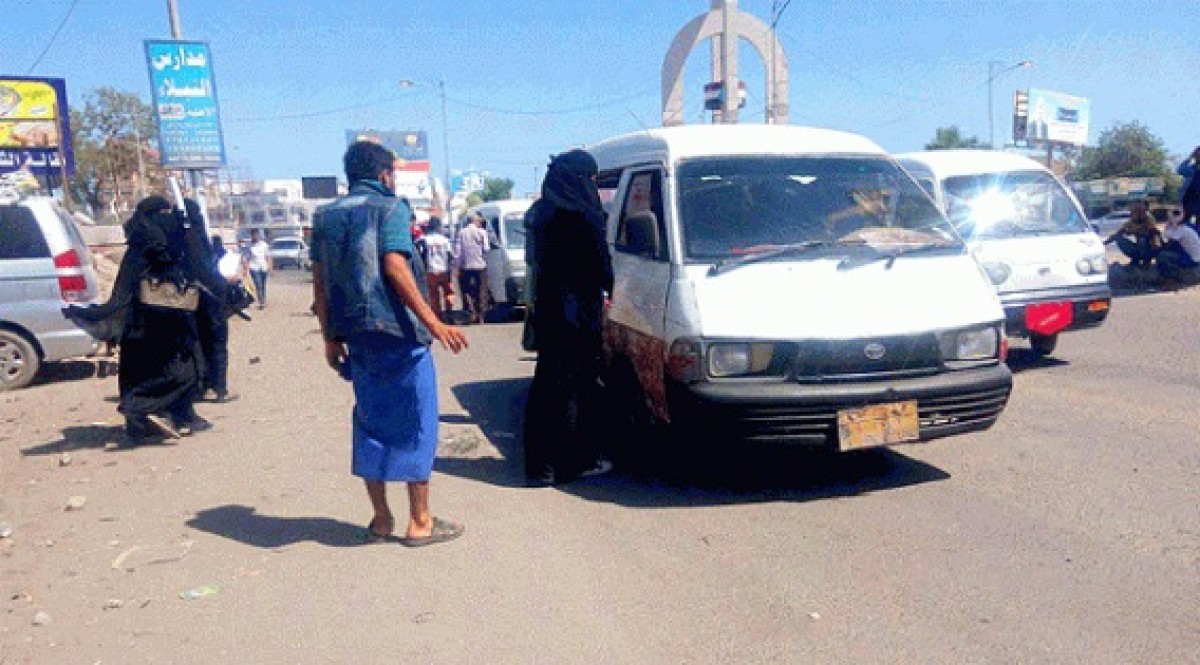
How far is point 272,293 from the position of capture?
27.6 metres

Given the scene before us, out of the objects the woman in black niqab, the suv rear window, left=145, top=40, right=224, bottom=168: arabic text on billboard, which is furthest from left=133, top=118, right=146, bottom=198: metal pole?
the woman in black niqab

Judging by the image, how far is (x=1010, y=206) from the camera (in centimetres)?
916

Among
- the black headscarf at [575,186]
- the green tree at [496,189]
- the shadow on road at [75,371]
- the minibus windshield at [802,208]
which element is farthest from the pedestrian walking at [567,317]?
the green tree at [496,189]

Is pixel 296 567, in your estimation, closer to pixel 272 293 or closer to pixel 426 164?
pixel 272 293

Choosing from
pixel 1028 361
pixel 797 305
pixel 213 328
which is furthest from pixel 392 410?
pixel 1028 361

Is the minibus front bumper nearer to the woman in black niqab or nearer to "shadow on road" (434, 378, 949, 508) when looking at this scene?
"shadow on road" (434, 378, 949, 508)

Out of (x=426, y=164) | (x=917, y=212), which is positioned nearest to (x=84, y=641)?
(x=917, y=212)

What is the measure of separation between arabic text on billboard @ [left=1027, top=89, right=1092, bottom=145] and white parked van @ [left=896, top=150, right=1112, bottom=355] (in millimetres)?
53690

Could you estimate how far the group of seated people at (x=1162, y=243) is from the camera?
1423cm

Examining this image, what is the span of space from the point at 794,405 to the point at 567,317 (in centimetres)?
136

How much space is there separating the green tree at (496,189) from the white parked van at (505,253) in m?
69.2

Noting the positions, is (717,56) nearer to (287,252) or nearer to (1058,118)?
(287,252)

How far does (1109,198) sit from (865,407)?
56.5m

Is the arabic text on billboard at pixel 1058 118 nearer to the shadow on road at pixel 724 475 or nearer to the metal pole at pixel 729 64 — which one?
the metal pole at pixel 729 64
